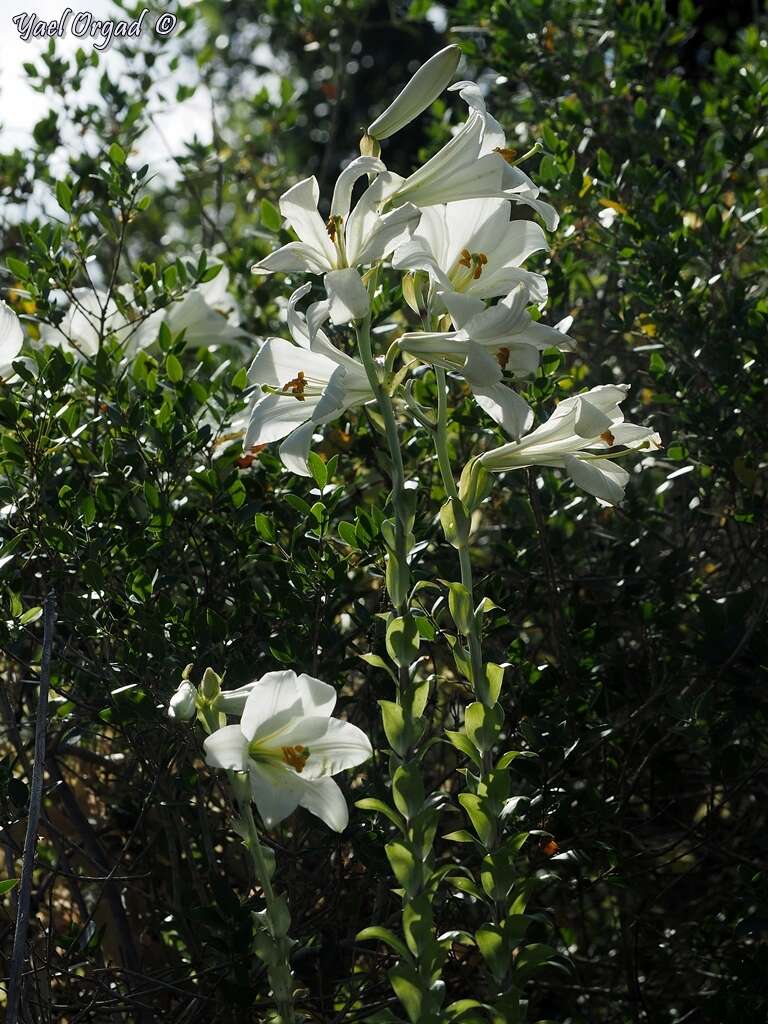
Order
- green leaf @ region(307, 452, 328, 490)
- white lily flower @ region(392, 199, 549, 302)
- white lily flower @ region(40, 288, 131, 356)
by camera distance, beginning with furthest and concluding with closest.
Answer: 1. white lily flower @ region(40, 288, 131, 356)
2. green leaf @ region(307, 452, 328, 490)
3. white lily flower @ region(392, 199, 549, 302)

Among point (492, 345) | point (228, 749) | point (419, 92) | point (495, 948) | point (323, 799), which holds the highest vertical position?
point (419, 92)

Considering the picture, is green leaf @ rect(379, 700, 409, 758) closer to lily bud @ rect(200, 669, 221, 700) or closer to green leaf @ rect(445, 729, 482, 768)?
green leaf @ rect(445, 729, 482, 768)

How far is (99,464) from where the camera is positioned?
2375 mm

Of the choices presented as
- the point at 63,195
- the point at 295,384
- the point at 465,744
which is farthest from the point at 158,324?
the point at 465,744

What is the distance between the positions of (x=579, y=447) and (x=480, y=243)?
1.09ft

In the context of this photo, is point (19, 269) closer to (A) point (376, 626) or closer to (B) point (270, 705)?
(A) point (376, 626)

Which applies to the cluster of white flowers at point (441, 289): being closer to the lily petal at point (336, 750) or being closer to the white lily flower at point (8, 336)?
the lily petal at point (336, 750)

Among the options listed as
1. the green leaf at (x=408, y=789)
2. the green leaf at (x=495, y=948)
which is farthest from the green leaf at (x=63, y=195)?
the green leaf at (x=495, y=948)

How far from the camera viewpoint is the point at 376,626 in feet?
7.14

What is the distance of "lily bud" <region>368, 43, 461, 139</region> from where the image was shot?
1.47 metres

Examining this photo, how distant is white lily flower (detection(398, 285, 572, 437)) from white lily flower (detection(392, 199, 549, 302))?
8 cm

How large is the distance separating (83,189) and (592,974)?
2753 millimetres

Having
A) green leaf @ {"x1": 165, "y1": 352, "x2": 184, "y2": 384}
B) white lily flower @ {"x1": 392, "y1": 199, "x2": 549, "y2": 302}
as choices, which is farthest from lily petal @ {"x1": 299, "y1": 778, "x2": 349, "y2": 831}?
green leaf @ {"x1": 165, "y1": 352, "x2": 184, "y2": 384}

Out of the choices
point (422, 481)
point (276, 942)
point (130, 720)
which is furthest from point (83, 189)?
point (276, 942)
